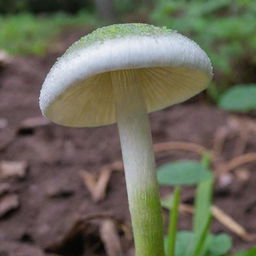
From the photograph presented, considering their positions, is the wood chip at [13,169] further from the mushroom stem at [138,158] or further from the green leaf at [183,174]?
the mushroom stem at [138,158]

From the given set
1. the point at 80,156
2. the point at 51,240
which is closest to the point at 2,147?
the point at 80,156

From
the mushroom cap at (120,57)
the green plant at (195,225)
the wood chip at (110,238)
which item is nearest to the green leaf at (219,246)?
the green plant at (195,225)

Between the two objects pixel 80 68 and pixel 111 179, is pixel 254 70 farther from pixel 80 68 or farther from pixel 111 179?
pixel 80 68

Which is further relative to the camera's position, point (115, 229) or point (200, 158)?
point (200, 158)

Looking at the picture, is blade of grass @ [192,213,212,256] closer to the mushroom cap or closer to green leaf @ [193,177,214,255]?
green leaf @ [193,177,214,255]

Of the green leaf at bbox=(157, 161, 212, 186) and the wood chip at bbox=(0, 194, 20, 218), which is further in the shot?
the wood chip at bbox=(0, 194, 20, 218)

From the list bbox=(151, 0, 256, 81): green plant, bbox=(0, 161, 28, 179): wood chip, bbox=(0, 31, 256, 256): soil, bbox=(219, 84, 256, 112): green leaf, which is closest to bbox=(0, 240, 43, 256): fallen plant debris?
bbox=(0, 31, 256, 256): soil

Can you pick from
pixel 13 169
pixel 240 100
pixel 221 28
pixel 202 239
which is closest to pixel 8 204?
pixel 13 169
